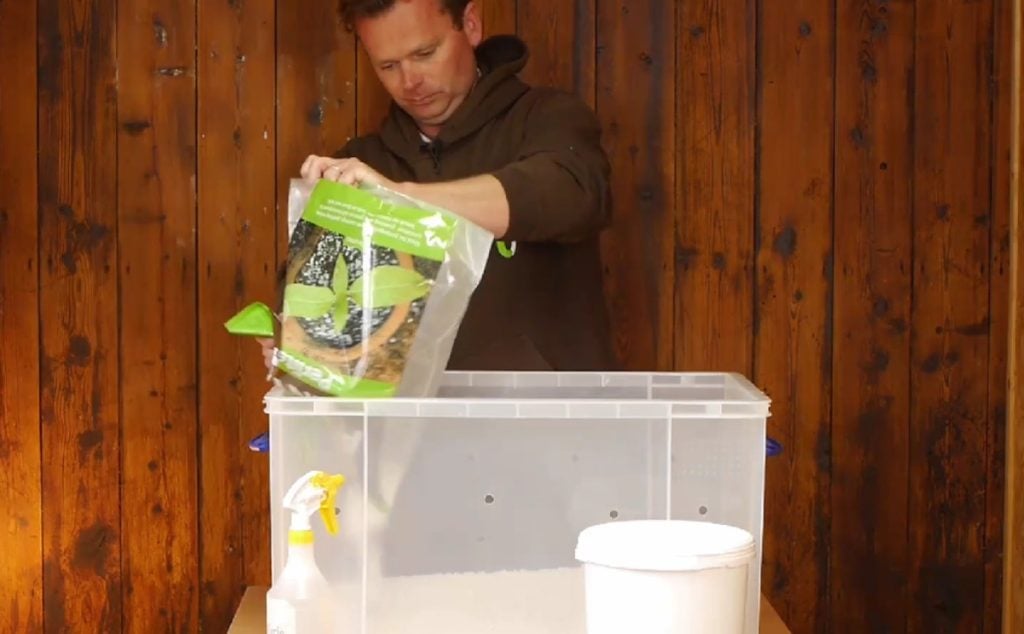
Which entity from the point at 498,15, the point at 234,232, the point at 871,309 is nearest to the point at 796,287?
the point at 871,309

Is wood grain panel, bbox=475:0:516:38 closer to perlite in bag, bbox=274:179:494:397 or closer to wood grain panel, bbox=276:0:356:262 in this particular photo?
wood grain panel, bbox=276:0:356:262

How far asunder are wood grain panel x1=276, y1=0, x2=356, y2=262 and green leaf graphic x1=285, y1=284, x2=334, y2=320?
96 centimetres

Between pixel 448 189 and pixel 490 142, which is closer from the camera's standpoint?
pixel 448 189

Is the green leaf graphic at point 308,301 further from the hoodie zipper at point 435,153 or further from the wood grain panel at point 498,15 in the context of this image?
the wood grain panel at point 498,15

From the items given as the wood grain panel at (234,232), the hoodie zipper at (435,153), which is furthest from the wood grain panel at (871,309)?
the wood grain panel at (234,232)

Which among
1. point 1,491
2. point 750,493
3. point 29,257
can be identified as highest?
point 29,257

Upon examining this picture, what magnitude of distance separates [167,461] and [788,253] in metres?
1.11

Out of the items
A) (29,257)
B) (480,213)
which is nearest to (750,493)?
(480,213)

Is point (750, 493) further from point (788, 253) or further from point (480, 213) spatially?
point (788, 253)

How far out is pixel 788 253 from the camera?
226 cm

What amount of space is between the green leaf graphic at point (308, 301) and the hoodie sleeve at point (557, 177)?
10.3 inches

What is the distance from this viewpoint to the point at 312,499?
111 cm

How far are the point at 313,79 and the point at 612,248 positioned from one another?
22.6 inches

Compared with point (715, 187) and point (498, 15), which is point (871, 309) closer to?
point (715, 187)
